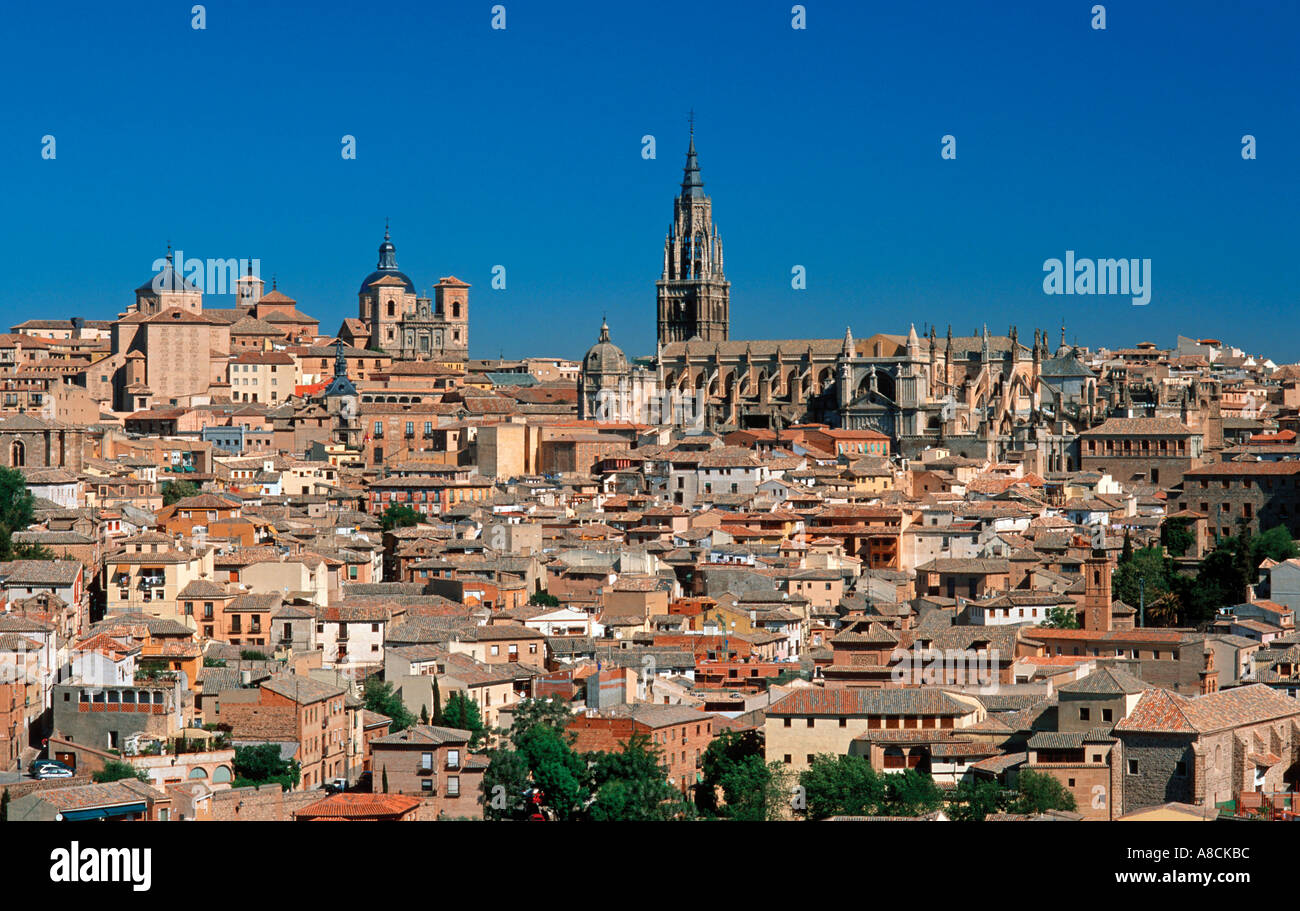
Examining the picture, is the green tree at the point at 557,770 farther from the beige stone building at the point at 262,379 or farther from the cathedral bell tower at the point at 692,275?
the cathedral bell tower at the point at 692,275

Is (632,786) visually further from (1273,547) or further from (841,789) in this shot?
(1273,547)

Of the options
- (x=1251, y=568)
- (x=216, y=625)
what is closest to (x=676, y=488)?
(x=1251, y=568)

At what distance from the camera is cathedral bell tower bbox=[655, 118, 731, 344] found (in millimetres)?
92000

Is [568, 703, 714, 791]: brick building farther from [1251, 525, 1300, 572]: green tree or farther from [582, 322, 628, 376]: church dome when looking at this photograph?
[582, 322, 628, 376]: church dome

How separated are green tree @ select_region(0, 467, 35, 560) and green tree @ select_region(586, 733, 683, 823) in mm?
16761

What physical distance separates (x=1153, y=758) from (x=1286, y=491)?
90.5 ft

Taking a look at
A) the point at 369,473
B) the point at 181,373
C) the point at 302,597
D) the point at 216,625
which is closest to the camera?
the point at 216,625

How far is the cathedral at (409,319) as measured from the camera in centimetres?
8800

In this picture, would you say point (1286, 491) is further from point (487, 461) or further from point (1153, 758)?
point (1153, 758)

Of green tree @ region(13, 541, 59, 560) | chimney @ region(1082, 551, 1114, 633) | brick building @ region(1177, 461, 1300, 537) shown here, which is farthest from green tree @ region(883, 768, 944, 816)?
brick building @ region(1177, 461, 1300, 537)

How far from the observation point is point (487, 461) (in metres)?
57.5

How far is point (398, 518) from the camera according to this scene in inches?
1738

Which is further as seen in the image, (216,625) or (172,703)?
(216,625)

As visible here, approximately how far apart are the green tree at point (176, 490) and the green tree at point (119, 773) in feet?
78.0
